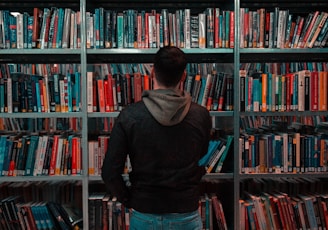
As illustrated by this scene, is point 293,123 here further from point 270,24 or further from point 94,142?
point 94,142

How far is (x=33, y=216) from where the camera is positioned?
224cm

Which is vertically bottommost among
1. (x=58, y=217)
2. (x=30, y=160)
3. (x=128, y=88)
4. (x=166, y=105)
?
(x=58, y=217)

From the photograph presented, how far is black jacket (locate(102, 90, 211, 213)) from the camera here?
4.41 feet

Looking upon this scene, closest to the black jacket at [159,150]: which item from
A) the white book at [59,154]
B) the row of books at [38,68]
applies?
the white book at [59,154]

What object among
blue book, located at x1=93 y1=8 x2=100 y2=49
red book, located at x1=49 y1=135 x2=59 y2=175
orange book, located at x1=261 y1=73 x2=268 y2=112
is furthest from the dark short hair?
red book, located at x1=49 y1=135 x2=59 y2=175

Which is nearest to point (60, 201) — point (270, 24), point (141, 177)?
point (141, 177)

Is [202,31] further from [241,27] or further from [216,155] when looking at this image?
[216,155]

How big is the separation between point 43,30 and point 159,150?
1305mm

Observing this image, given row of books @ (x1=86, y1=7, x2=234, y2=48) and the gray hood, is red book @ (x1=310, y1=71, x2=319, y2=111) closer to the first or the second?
row of books @ (x1=86, y1=7, x2=234, y2=48)

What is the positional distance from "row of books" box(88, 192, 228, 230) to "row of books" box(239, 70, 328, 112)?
0.70 metres

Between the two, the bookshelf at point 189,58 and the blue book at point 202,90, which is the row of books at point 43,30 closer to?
the bookshelf at point 189,58

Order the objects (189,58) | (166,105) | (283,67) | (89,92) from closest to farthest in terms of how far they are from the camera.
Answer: (166,105) < (89,92) < (189,58) < (283,67)

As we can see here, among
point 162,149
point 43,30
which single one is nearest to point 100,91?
point 43,30

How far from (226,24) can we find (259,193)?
118cm
